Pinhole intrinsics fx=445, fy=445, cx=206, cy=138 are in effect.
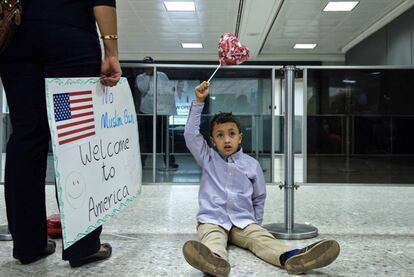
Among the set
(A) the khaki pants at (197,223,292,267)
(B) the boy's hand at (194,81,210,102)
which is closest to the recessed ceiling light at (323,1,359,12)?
(B) the boy's hand at (194,81,210,102)

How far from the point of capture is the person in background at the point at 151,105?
489 cm

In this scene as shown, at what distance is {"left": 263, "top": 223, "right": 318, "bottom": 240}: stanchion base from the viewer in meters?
2.13

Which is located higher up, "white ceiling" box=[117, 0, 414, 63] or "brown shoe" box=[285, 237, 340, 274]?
"white ceiling" box=[117, 0, 414, 63]

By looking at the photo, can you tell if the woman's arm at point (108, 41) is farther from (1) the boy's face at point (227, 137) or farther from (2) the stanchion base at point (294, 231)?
(2) the stanchion base at point (294, 231)

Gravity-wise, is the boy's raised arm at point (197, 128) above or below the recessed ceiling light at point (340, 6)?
below

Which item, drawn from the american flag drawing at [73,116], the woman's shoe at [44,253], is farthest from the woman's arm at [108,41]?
the woman's shoe at [44,253]

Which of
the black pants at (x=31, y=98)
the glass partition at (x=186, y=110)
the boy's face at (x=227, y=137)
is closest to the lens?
the black pants at (x=31, y=98)

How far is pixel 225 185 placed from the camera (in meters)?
1.99

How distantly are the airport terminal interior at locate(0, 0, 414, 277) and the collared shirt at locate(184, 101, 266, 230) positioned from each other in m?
0.16

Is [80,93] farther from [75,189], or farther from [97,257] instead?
[97,257]

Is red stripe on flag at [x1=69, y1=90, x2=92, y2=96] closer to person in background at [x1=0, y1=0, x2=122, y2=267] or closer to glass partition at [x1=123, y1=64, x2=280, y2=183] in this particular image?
person in background at [x1=0, y1=0, x2=122, y2=267]

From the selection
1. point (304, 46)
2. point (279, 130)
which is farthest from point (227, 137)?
point (304, 46)

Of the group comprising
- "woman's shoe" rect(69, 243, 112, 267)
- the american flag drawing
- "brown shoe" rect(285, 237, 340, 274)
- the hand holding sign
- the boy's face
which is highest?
the hand holding sign

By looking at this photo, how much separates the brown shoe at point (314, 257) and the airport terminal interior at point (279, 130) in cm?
7
